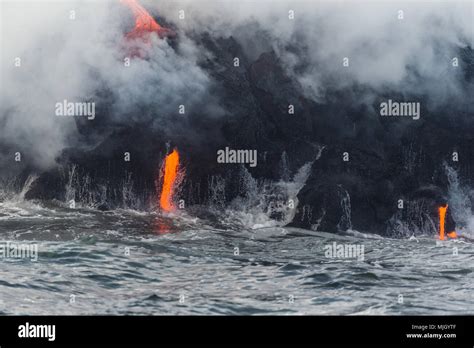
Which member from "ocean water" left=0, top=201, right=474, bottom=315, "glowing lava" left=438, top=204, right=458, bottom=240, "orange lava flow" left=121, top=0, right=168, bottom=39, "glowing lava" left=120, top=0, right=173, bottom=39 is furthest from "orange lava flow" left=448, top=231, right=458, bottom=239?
"orange lava flow" left=121, top=0, right=168, bottom=39

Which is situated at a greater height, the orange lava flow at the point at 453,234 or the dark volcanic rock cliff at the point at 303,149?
the dark volcanic rock cliff at the point at 303,149

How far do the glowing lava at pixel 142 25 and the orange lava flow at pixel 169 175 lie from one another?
6742 millimetres

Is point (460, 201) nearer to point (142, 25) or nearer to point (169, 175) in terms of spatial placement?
point (169, 175)

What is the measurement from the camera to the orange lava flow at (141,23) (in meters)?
43.2

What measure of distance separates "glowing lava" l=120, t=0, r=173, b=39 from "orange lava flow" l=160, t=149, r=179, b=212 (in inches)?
265

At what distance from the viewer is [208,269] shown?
29.3 m

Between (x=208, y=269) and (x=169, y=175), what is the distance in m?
11.6

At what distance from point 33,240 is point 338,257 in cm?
1141

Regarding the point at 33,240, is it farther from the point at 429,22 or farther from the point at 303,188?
the point at 429,22

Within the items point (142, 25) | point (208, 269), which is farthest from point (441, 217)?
point (142, 25)

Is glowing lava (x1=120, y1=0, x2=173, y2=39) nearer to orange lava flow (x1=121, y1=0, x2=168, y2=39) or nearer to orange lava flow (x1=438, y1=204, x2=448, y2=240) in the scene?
orange lava flow (x1=121, y1=0, x2=168, y2=39)

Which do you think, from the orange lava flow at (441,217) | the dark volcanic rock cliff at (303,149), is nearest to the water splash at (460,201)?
the dark volcanic rock cliff at (303,149)

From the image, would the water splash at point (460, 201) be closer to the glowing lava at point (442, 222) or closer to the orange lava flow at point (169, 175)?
the glowing lava at point (442, 222)
